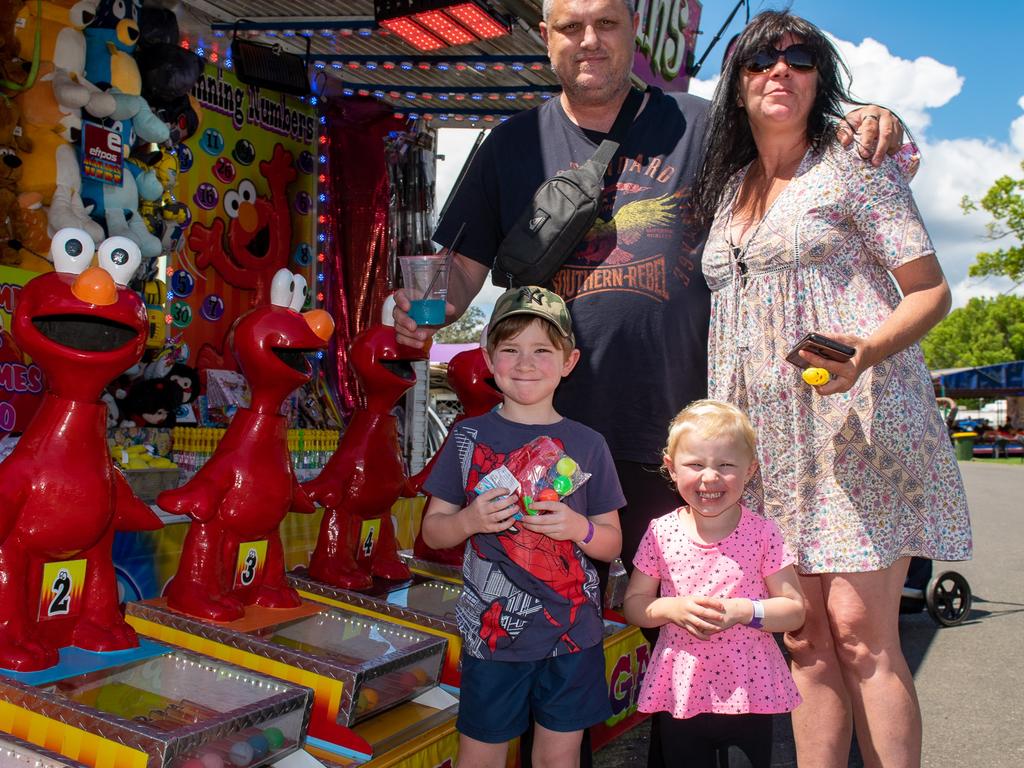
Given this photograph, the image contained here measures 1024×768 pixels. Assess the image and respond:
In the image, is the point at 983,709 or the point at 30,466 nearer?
the point at 30,466

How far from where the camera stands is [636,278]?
227 centimetres

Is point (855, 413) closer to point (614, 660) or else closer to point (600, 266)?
point (600, 266)

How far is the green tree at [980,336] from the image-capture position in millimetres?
50312

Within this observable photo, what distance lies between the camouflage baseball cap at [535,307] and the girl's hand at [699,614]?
0.63m

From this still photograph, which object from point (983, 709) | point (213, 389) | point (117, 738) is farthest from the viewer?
point (213, 389)

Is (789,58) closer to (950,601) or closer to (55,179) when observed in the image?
(55,179)

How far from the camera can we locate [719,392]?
7.02ft

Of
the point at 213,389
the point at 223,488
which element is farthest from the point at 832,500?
the point at 213,389

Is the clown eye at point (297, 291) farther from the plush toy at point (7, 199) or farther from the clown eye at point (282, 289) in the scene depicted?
the plush toy at point (7, 199)

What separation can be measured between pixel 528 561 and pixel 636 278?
0.76 m

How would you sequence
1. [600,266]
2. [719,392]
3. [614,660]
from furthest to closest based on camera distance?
[614,660], [600,266], [719,392]

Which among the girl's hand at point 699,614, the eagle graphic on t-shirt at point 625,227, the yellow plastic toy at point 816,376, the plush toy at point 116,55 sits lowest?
the girl's hand at point 699,614

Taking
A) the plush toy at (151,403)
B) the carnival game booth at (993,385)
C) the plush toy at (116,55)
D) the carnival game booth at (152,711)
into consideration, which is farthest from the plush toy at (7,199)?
the carnival game booth at (993,385)

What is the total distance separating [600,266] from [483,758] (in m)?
1.19
